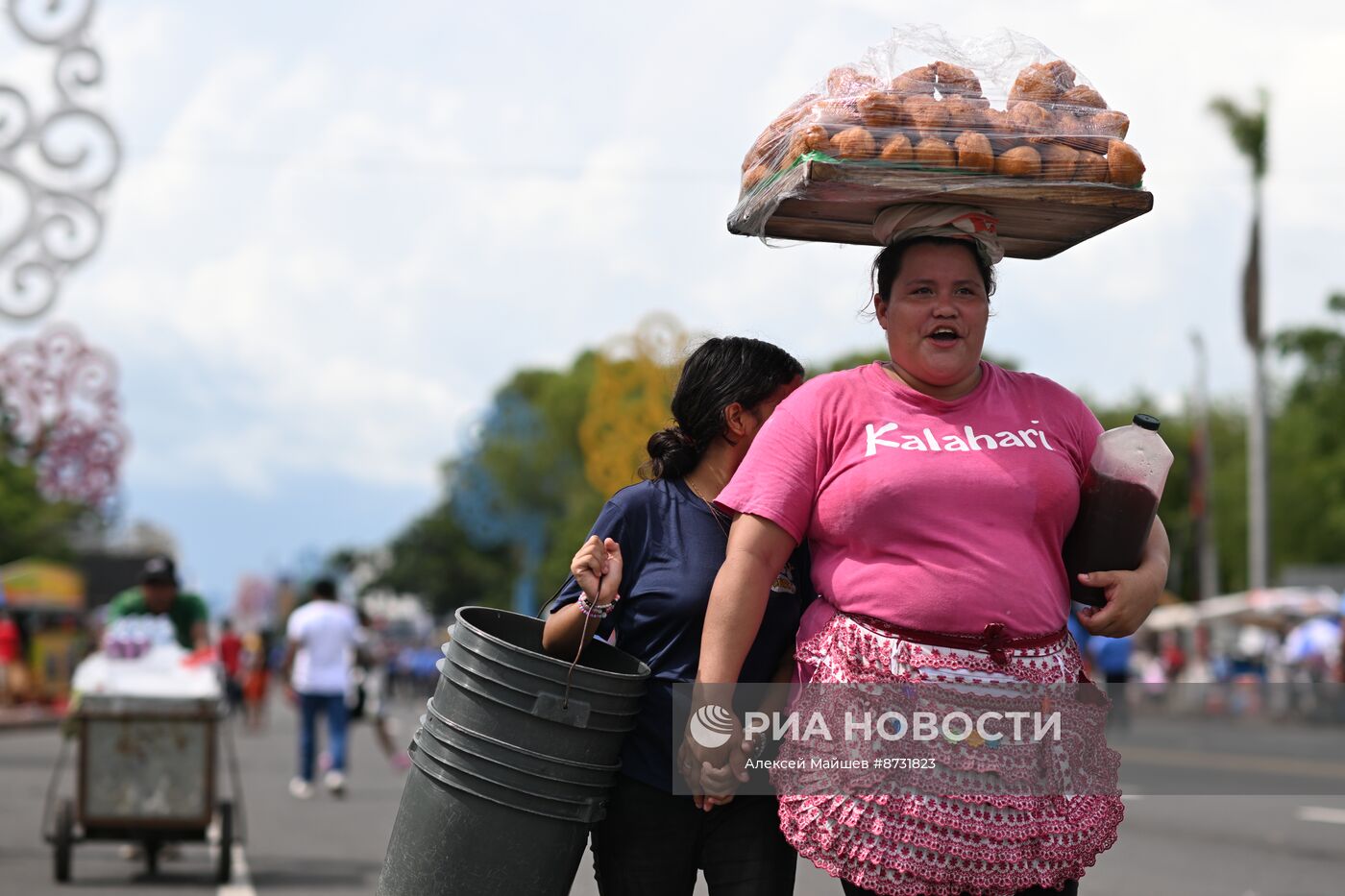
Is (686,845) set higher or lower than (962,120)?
lower

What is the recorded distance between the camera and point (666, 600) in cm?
396

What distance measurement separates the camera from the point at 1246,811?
45.5ft

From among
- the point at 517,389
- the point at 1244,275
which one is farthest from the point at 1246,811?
the point at 517,389

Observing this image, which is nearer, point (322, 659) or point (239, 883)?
point (239, 883)

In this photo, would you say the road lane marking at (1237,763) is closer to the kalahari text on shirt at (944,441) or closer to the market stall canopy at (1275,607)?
the market stall canopy at (1275,607)

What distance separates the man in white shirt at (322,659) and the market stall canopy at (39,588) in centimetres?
2774

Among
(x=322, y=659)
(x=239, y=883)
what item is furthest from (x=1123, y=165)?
(x=322, y=659)

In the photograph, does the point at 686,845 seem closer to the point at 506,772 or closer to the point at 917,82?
the point at 506,772

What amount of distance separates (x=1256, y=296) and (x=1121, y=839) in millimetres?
30108

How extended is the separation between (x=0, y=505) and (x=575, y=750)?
4337cm

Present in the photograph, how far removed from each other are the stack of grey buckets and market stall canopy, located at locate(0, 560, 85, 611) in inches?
1546

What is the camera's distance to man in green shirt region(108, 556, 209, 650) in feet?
33.0

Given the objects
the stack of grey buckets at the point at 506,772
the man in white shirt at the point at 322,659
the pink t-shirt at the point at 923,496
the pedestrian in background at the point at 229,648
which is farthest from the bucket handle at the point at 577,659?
the pedestrian in background at the point at 229,648

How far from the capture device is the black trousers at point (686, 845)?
12.6 ft
